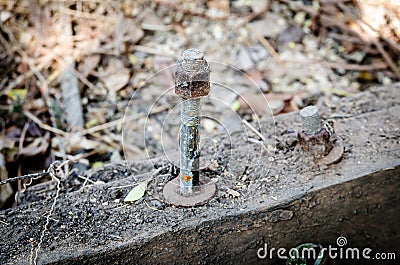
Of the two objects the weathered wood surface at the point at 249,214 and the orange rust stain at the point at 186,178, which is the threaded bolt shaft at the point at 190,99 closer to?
the orange rust stain at the point at 186,178

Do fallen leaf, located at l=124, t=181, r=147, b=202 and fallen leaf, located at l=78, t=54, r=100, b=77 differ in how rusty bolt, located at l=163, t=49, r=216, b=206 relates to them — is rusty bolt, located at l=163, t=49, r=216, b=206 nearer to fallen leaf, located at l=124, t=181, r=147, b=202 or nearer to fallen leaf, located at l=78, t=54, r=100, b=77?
fallen leaf, located at l=124, t=181, r=147, b=202

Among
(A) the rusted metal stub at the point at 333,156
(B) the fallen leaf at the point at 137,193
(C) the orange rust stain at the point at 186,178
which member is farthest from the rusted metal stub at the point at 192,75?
(A) the rusted metal stub at the point at 333,156

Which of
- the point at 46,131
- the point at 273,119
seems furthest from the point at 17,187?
the point at 273,119
